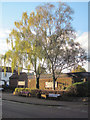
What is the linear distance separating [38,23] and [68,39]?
510 cm

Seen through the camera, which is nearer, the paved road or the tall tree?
the paved road

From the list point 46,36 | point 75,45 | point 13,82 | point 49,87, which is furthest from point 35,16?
point 13,82

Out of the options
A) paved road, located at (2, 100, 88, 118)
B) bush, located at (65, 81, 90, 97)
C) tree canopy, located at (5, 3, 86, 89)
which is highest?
tree canopy, located at (5, 3, 86, 89)

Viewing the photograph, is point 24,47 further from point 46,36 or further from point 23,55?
point 46,36

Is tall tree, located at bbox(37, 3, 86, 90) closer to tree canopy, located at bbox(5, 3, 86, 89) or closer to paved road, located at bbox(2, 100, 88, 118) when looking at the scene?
tree canopy, located at bbox(5, 3, 86, 89)

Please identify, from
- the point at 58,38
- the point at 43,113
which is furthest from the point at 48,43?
the point at 43,113

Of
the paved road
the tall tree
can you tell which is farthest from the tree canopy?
the paved road

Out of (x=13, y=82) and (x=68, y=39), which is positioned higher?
(x=68, y=39)

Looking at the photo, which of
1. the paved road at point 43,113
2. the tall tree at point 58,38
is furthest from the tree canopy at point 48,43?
the paved road at point 43,113

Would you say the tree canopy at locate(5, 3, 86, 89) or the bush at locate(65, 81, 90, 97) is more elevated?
the tree canopy at locate(5, 3, 86, 89)

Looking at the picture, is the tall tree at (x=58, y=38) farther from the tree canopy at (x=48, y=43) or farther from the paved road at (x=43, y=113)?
the paved road at (x=43, y=113)

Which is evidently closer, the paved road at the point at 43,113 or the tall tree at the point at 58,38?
the paved road at the point at 43,113

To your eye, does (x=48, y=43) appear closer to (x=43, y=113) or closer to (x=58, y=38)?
(x=58, y=38)

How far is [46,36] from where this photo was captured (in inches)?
951
